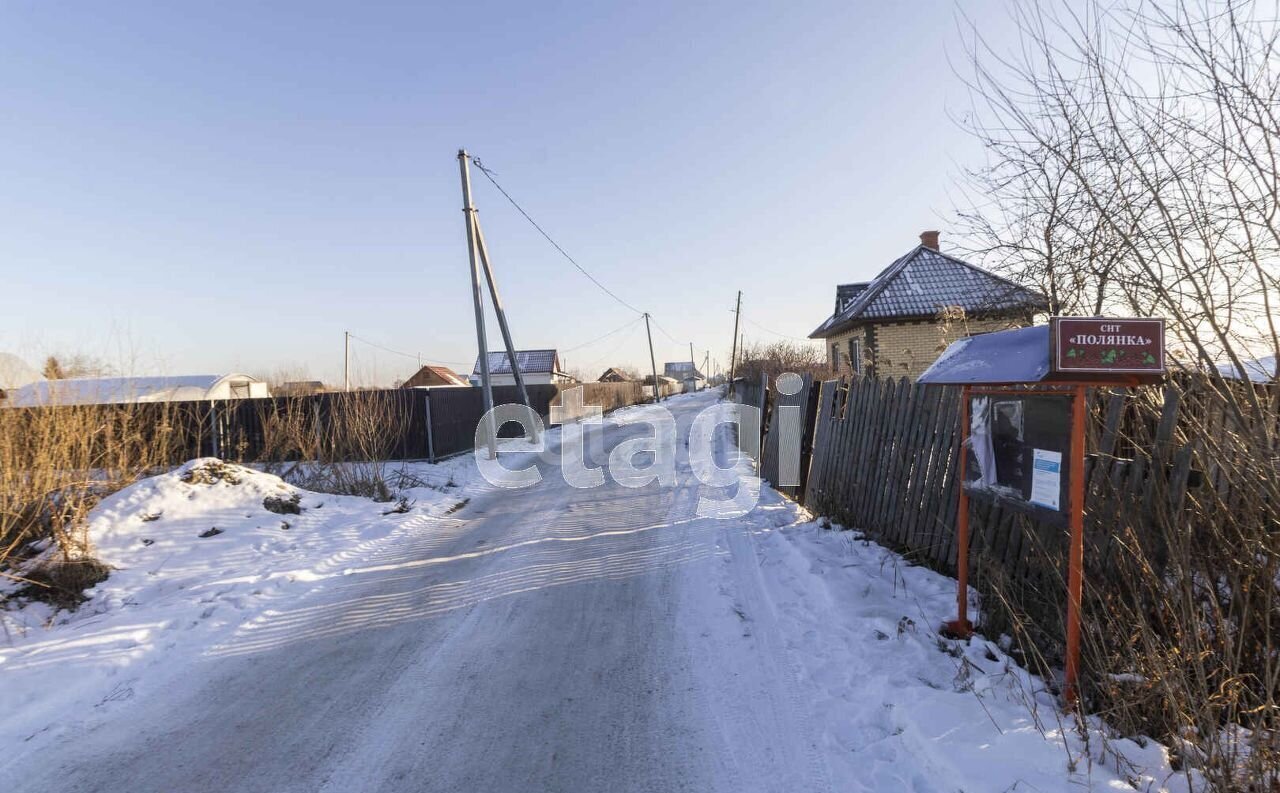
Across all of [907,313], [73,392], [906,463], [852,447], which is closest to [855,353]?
[907,313]

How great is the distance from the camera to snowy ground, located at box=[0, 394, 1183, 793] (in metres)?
2.74

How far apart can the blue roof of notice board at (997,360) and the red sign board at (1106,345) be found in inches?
A: 4.4

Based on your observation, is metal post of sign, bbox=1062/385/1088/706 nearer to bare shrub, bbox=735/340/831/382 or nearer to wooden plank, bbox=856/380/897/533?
wooden plank, bbox=856/380/897/533

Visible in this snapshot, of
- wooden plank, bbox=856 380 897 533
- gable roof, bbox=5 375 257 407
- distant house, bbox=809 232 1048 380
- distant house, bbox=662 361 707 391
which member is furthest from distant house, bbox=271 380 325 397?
distant house, bbox=662 361 707 391

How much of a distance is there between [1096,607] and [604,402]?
32699 millimetres

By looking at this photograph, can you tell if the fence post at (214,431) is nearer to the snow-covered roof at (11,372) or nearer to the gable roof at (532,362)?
the snow-covered roof at (11,372)

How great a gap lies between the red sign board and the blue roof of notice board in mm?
111

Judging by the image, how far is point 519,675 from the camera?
3.69 meters

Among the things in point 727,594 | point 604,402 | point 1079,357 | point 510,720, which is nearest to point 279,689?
point 510,720

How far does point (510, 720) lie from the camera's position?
3199mm

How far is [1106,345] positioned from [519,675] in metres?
3.62

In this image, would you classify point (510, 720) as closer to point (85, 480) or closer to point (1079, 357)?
point (1079, 357)

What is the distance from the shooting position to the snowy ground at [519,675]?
8.99ft

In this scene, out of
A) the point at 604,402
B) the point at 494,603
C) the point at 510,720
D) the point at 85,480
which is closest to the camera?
the point at 510,720
